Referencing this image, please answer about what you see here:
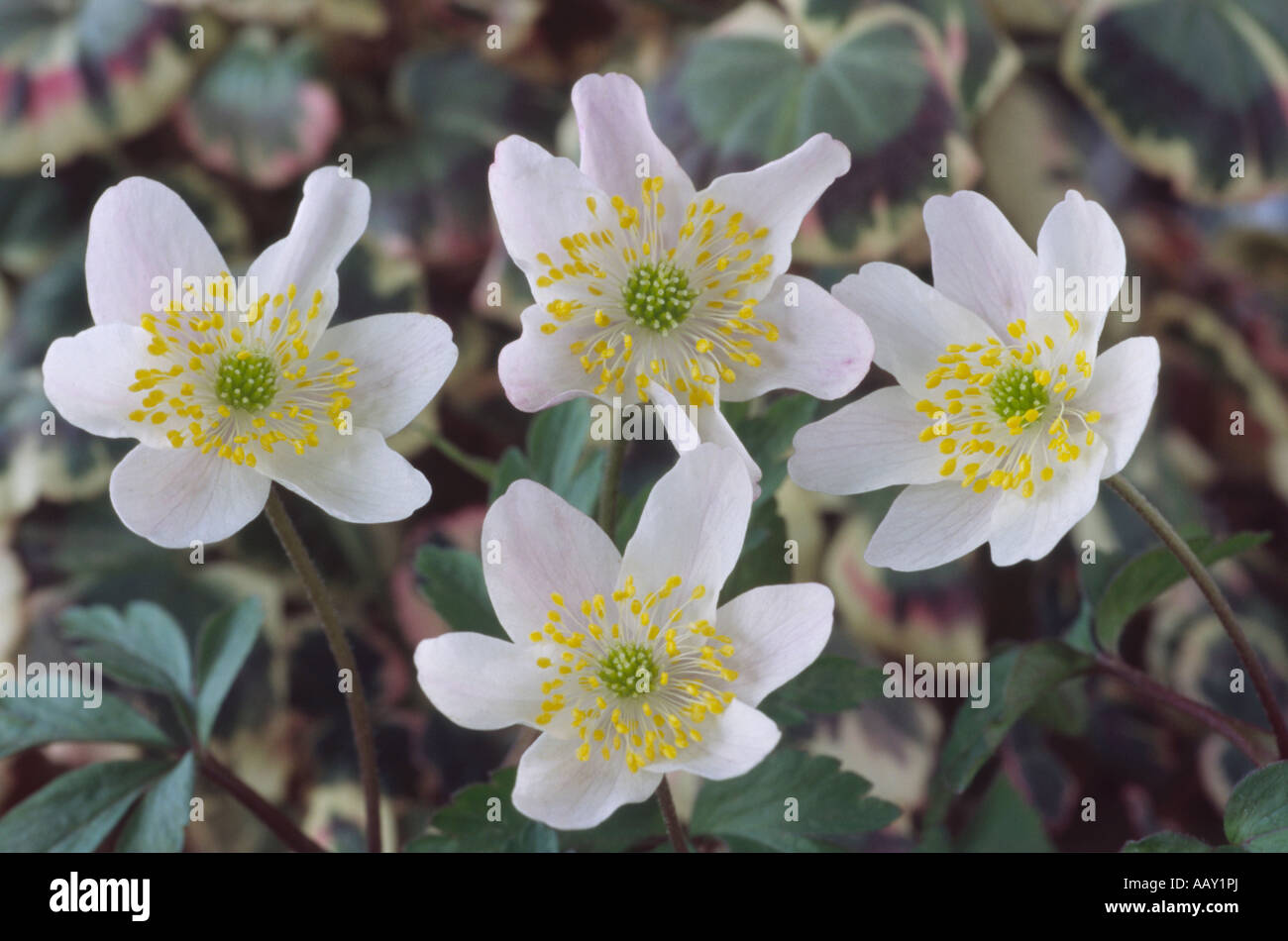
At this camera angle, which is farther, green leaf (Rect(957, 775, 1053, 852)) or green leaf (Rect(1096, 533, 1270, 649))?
green leaf (Rect(957, 775, 1053, 852))

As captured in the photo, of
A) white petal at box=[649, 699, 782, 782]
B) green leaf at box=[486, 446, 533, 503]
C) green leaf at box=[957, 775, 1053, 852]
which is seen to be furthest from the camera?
green leaf at box=[957, 775, 1053, 852]

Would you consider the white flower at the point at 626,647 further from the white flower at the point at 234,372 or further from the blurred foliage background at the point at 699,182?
the blurred foliage background at the point at 699,182

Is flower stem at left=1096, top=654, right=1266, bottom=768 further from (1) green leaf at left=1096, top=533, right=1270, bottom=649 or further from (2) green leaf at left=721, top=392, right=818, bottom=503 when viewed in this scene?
(2) green leaf at left=721, top=392, right=818, bottom=503

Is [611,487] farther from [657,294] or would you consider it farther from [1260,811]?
[1260,811]

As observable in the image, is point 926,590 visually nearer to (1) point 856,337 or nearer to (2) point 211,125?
(1) point 856,337

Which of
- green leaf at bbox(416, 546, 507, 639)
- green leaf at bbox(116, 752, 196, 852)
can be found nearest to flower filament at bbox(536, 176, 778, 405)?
green leaf at bbox(416, 546, 507, 639)

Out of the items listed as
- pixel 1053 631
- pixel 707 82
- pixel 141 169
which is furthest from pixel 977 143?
pixel 141 169

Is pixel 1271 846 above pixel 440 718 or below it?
below
